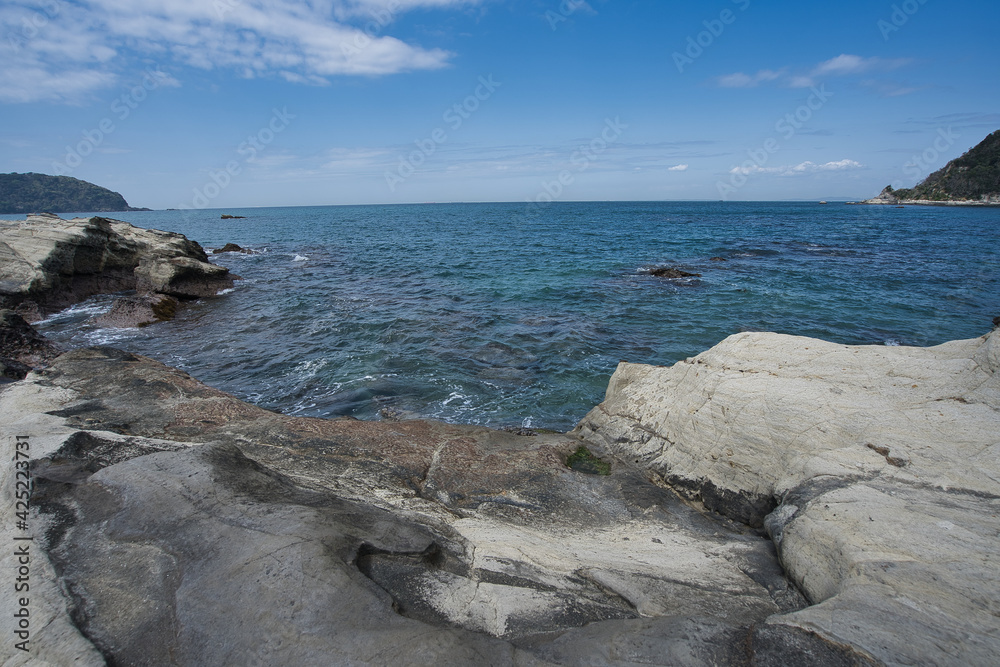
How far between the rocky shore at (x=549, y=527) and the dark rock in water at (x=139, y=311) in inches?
473

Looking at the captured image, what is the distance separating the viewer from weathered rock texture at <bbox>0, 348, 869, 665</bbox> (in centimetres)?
322

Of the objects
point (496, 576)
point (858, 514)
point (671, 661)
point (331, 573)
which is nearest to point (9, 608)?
point (331, 573)

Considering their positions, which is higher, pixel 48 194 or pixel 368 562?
pixel 48 194

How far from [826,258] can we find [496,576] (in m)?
37.1

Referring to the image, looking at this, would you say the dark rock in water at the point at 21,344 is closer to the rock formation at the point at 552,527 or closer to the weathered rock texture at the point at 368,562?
the rock formation at the point at 552,527

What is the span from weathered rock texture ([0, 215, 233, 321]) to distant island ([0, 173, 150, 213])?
13077 cm

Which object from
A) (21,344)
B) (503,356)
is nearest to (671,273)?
(503,356)

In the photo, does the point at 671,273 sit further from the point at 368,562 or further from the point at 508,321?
the point at 368,562

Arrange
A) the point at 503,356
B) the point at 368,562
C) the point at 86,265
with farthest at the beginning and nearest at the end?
the point at 86,265, the point at 503,356, the point at 368,562

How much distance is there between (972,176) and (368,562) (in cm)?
15932

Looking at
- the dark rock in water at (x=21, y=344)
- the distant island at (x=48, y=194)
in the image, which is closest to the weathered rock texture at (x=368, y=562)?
the dark rock in water at (x=21, y=344)

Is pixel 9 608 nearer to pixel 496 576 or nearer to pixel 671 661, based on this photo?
pixel 496 576

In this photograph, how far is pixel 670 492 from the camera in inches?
272

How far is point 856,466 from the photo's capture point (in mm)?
5480
